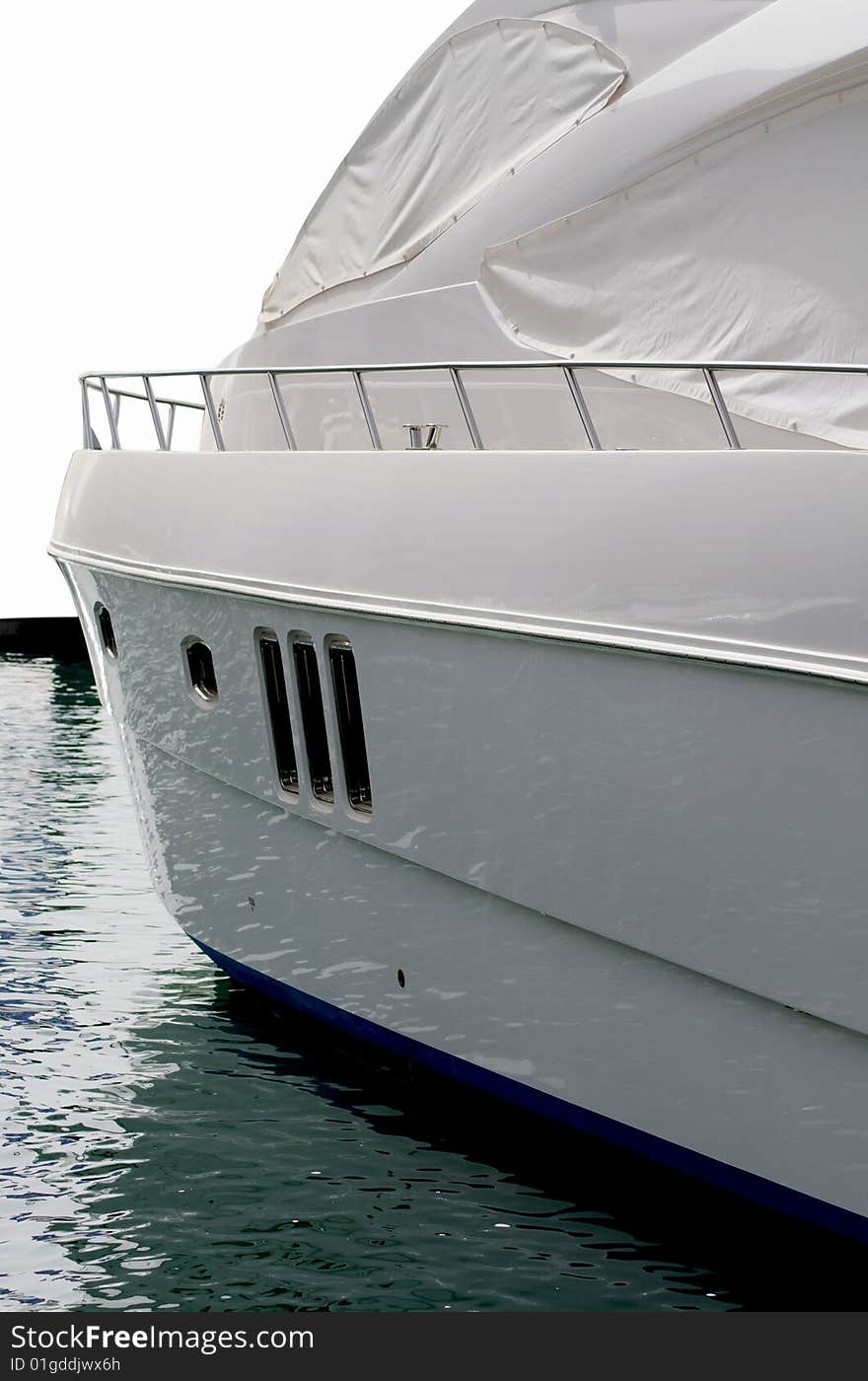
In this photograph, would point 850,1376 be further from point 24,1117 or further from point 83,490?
point 83,490

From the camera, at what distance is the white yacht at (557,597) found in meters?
3.53

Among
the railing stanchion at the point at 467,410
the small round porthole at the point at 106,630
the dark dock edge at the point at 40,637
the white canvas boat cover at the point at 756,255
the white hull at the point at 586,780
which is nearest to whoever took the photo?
the white hull at the point at 586,780

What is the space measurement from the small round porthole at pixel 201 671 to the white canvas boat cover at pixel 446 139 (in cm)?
181

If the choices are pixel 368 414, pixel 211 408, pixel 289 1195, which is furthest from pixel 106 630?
pixel 289 1195

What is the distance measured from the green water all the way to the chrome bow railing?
2.17 meters

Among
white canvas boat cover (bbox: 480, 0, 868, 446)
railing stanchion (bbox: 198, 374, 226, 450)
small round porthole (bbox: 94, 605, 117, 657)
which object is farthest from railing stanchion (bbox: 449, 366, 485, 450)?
small round porthole (bbox: 94, 605, 117, 657)

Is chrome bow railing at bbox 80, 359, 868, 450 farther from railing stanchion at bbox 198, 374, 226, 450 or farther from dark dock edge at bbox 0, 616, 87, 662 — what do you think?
dark dock edge at bbox 0, 616, 87, 662

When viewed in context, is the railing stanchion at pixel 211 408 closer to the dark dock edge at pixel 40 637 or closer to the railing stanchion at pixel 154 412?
the railing stanchion at pixel 154 412

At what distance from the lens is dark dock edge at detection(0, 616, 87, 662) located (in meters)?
32.6

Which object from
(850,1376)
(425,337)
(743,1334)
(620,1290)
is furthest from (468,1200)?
(425,337)

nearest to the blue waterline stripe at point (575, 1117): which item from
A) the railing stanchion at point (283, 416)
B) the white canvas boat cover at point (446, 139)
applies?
the railing stanchion at point (283, 416)

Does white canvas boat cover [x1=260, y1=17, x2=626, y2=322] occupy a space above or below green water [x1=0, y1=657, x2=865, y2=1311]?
above

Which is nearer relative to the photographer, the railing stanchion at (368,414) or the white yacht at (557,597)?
the white yacht at (557,597)

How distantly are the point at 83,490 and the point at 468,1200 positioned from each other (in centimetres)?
336
